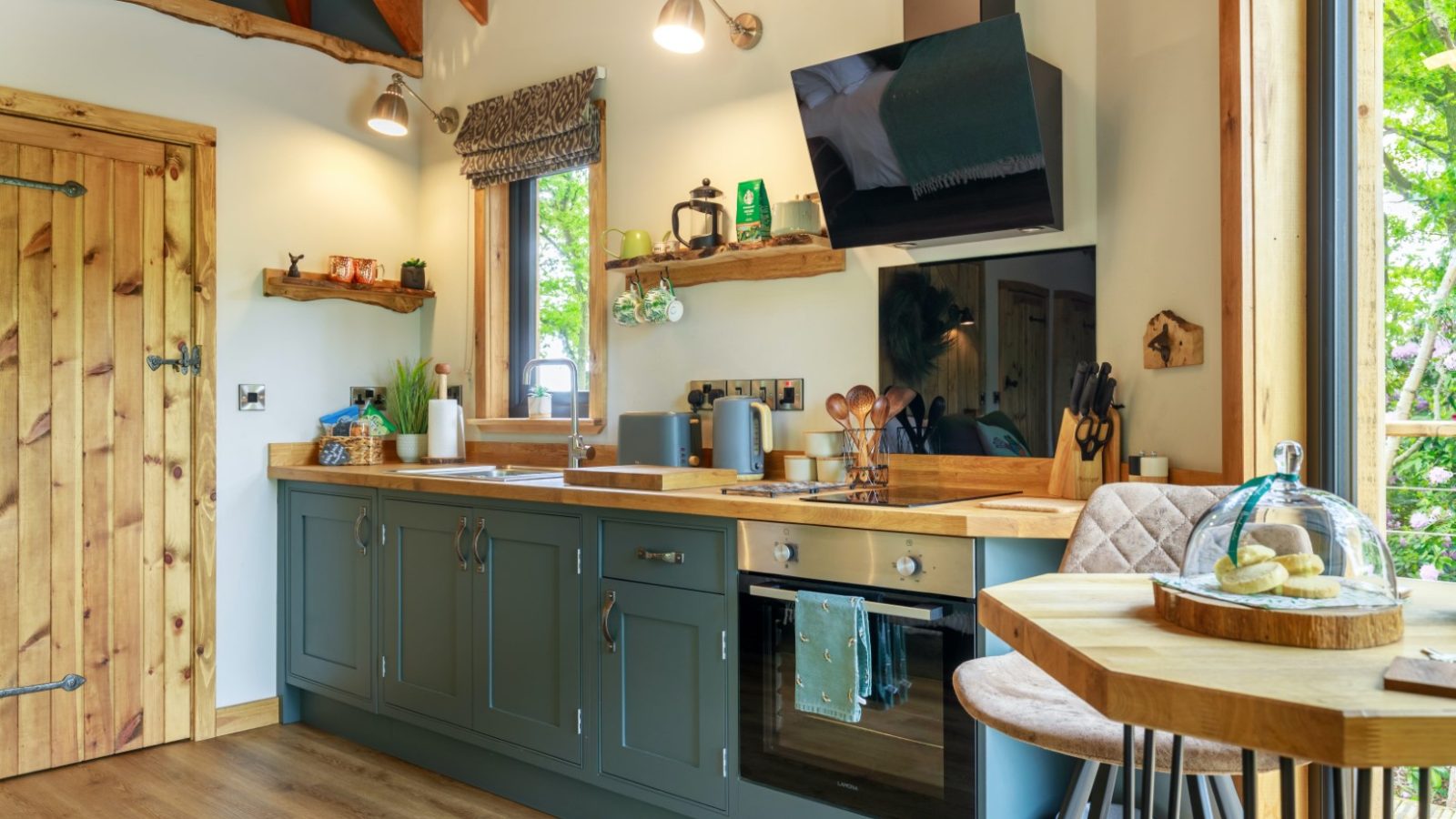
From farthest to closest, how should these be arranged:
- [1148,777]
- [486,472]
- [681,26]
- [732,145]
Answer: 1. [486,472]
2. [732,145]
3. [681,26]
4. [1148,777]

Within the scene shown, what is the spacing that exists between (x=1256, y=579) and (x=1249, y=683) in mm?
259

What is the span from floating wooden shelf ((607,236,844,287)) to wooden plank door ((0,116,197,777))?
164 cm

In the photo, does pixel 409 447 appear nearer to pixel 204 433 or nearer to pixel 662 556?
pixel 204 433

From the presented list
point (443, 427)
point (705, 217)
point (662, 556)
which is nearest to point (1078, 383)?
point (662, 556)

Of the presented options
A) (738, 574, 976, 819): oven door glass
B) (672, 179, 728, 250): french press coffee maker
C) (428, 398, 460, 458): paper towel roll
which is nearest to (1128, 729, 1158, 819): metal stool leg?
(738, 574, 976, 819): oven door glass

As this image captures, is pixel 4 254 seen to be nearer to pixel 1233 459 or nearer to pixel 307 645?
pixel 307 645

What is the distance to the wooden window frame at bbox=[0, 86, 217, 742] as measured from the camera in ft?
11.8

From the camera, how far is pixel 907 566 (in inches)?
82.1

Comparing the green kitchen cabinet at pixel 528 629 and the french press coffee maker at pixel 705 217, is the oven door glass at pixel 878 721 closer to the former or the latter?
the green kitchen cabinet at pixel 528 629

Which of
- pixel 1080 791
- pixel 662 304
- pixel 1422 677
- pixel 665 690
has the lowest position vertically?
pixel 665 690

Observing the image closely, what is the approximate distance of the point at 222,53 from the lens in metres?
3.70

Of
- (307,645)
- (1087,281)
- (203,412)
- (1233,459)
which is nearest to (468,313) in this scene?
(203,412)

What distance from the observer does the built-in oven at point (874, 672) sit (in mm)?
2025

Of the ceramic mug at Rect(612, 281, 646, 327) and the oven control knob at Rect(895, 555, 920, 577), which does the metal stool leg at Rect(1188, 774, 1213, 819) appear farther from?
the ceramic mug at Rect(612, 281, 646, 327)
